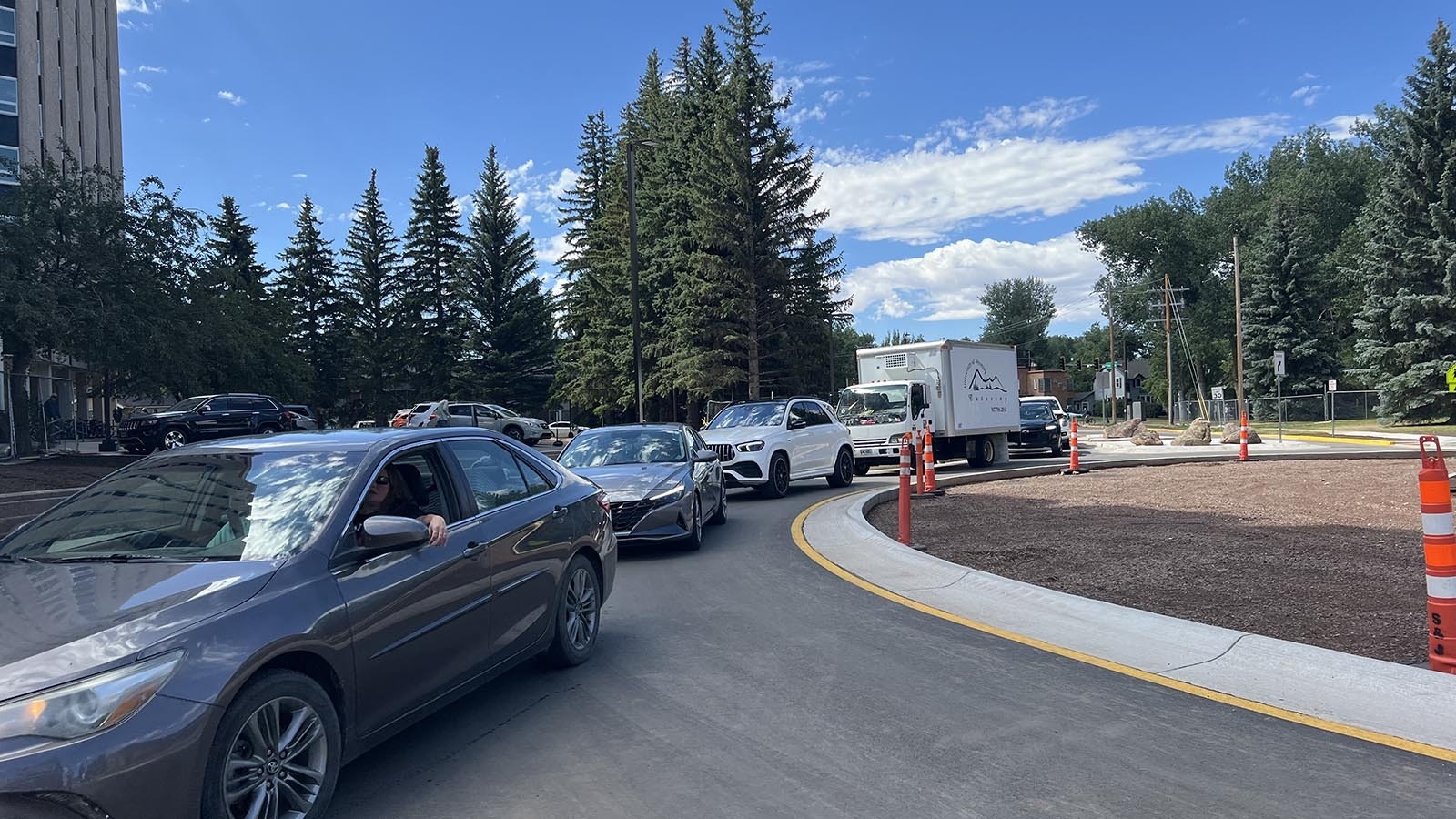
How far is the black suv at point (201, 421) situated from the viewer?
2686 cm

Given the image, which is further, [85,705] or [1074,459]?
[1074,459]

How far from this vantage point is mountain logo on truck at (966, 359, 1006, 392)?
23266mm

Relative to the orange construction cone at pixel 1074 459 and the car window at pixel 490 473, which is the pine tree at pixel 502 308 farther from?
the car window at pixel 490 473

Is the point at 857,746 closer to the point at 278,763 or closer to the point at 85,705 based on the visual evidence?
the point at 278,763

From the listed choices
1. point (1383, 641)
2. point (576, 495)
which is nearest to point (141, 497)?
point (576, 495)

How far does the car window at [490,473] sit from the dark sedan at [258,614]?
1cm

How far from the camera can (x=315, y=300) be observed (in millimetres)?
57344

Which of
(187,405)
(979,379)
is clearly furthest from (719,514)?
(187,405)

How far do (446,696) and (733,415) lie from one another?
527 inches

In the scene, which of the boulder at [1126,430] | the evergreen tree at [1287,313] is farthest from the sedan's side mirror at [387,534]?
the evergreen tree at [1287,313]

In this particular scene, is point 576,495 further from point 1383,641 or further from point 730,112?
point 730,112

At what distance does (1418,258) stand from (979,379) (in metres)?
34.0

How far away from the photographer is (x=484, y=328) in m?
58.9

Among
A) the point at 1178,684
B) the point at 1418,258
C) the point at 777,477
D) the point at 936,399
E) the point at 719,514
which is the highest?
the point at 1418,258
